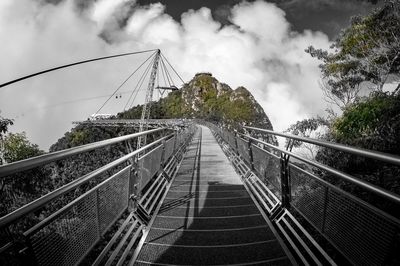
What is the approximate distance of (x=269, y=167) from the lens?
15.8 ft

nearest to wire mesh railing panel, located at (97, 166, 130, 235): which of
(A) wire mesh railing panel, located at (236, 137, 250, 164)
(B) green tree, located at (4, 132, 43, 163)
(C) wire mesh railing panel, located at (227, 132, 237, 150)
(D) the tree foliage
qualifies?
(A) wire mesh railing panel, located at (236, 137, 250, 164)

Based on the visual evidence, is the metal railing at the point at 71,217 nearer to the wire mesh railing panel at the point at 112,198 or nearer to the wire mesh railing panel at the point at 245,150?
the wire mesh railing panel at the point at 112,198

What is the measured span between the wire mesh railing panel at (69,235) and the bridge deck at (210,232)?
90 cm

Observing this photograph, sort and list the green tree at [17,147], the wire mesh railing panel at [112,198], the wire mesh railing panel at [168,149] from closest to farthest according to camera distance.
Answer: the wire mesh railing panel at [112,198] < the wire mesh railing panel at [168,149] < the green tree at [17,147]

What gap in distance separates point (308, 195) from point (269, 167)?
157 centimetres

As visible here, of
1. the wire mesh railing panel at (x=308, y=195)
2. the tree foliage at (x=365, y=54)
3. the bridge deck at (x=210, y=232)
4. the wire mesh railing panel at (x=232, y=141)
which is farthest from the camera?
the tree foliage at (x=365, y=54)

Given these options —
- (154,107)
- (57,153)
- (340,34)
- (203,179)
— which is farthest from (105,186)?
(154,107)

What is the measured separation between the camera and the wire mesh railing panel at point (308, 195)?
2.93 metres

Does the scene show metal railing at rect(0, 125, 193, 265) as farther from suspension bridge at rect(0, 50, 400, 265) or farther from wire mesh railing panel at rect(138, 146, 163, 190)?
wire mesh railing panel at rect(138, 146, 163, 190)

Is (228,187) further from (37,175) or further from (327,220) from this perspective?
(37,175)

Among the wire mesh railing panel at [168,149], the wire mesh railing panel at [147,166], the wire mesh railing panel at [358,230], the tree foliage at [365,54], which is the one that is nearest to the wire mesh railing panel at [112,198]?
the wire mesh railing panel at [147,166]

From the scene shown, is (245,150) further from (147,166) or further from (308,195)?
(308,195)

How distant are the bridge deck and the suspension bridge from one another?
13mm

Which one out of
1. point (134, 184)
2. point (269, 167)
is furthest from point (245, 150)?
point (134, 184)
